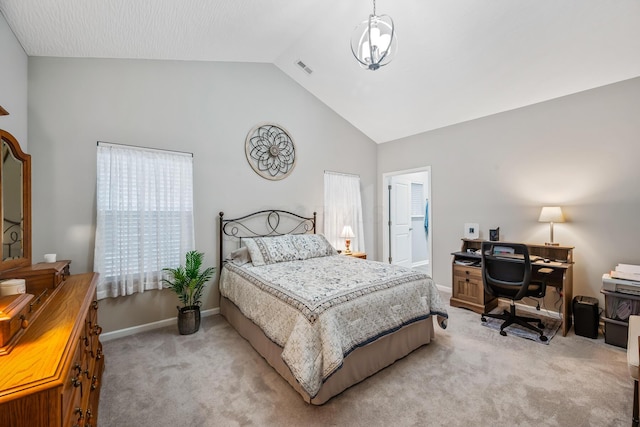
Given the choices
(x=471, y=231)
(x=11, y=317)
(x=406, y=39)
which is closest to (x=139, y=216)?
(x=11, y=317)

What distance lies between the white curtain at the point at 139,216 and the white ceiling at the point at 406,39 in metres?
1.08

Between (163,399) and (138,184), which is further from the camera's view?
(138,184)

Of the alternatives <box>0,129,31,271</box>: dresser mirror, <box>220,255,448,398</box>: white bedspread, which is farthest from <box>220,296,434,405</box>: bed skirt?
<box>0,129,31,271</box>: dresser mirror

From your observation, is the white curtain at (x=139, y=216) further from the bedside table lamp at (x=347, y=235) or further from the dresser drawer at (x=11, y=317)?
Result: the bedside table lamp at (x=347, y=235)

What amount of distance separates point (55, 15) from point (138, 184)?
57.9 inches

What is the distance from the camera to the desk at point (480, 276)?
306 centimetres

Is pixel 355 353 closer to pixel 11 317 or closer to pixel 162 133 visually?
pixel 11 317

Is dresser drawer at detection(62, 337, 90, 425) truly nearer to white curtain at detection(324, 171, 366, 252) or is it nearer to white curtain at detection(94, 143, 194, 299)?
white curtain at detection(94, 143, 194, 299)

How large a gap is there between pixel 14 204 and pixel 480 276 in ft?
14.7

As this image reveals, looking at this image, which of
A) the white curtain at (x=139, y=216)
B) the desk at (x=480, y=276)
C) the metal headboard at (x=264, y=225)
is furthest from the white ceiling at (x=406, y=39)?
the metal headboard at (x=264, y=225)

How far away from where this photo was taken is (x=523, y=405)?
75.5 inches

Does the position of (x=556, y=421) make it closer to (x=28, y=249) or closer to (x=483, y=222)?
(x=483, y=222)

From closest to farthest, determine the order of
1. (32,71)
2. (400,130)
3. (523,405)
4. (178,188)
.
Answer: (523,405) → (32,71) → (178,188) → (400,130)

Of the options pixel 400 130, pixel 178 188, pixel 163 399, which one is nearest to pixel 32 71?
pixel 178 188
